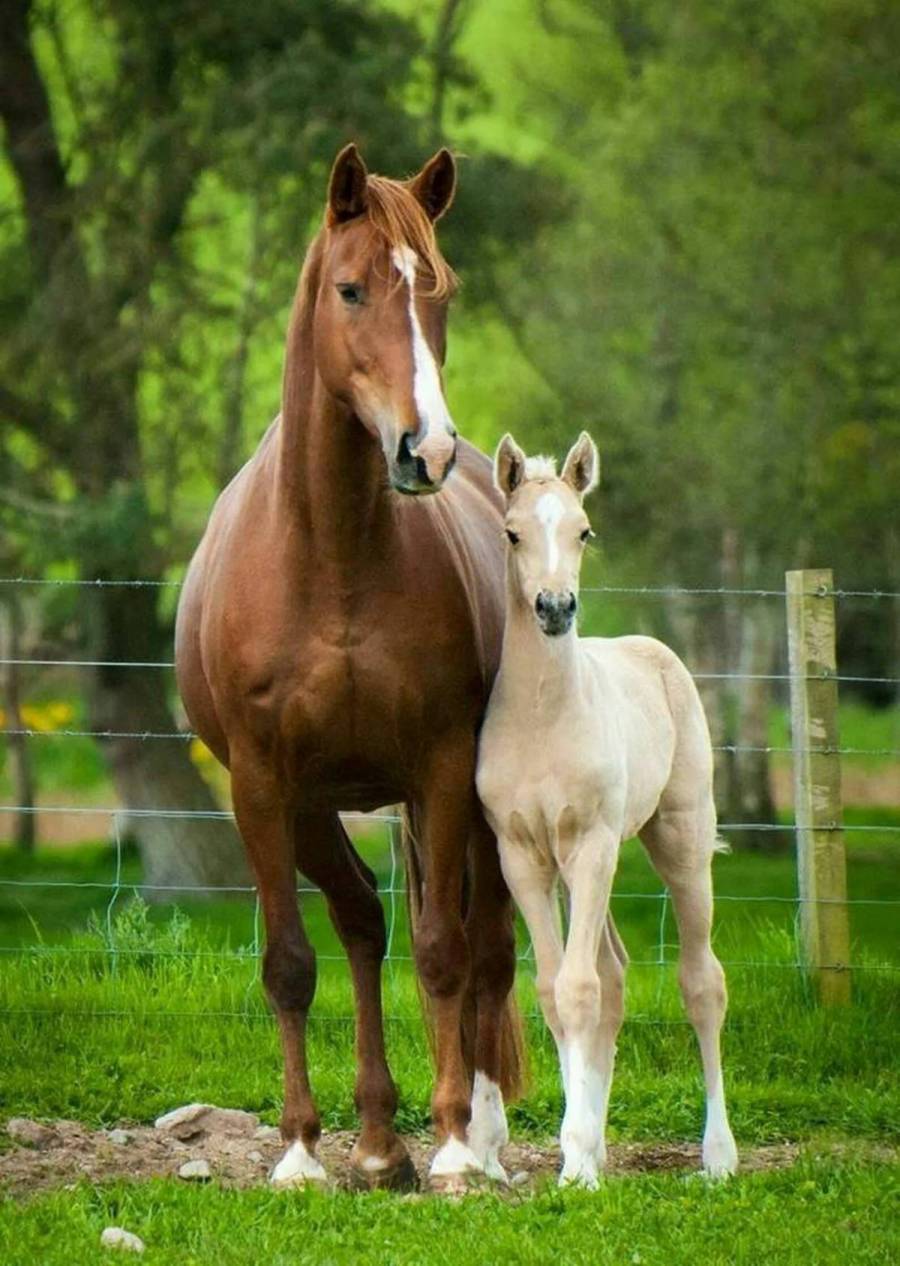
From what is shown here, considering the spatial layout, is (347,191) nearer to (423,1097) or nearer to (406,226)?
(406,226)

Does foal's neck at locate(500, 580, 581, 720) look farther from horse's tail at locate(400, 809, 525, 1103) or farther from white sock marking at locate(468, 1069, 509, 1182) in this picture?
white sock marking at locate(468, 1069, 509, 1182)

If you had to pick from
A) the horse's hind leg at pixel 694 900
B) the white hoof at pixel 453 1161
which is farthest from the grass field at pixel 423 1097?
the horse's hind leg at pixel 694 900

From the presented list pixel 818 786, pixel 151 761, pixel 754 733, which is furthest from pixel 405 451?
pixel 754 733

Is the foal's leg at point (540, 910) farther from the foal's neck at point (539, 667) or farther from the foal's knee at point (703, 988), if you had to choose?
the foal's knee at point (703, 988)

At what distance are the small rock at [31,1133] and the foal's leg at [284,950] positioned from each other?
83 cm

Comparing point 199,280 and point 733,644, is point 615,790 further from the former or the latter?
point 733,644

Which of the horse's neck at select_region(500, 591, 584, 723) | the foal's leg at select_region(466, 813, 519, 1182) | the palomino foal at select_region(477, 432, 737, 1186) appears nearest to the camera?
the palomino foal at select_region(477, 432, 737, 1186)

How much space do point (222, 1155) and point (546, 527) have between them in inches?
83.4

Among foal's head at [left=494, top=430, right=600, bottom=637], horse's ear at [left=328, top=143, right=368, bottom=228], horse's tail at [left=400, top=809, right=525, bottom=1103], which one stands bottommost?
horse's tail at [left=400, top=809, right=525, bottom=1103]

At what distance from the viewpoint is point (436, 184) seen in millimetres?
5379

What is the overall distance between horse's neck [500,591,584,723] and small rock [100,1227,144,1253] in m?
1.60

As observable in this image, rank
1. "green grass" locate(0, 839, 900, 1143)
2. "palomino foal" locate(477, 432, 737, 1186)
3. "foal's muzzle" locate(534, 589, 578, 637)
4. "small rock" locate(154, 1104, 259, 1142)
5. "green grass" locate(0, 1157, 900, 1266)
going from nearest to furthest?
"green grass" locate(0, 1157, 900, 1266), "foal's muzzle" locate(534, 589, 578, 637), "palomino foal" locate(477, 432, 737, 1186), "small rock" locate(154, 1104, 259, 1142), "green grass" locate(0, 839, 900, 1143)

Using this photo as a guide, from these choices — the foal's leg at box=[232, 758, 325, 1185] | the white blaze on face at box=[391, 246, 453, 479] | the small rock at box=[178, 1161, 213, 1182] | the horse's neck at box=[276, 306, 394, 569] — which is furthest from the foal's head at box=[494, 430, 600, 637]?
the small rock at box=[178, 1161, 213, 1182]

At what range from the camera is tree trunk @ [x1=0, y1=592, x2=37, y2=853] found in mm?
14695
